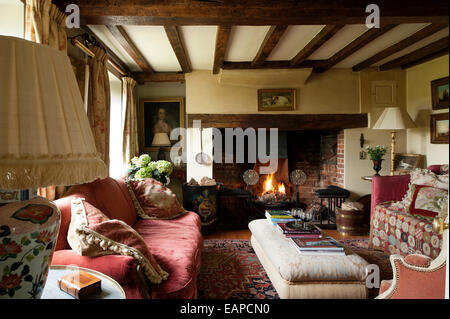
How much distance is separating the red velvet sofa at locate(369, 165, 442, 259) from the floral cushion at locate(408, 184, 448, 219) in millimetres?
99

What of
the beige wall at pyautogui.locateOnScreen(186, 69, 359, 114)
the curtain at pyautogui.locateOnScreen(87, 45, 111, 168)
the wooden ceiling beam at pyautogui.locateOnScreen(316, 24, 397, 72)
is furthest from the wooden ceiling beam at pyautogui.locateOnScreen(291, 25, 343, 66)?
the curtain at pyautogui.locateOnScreen(87, 45, 111, 168)

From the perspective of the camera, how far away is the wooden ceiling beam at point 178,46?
2714 mm

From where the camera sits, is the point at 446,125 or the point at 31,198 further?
the point at 31,198

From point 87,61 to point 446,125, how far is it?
2.91 metres

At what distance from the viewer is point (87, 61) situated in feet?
8.87

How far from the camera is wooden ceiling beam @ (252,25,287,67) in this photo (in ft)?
8.89

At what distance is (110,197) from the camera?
233 centimetres

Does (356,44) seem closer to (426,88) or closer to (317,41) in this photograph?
(317,41)

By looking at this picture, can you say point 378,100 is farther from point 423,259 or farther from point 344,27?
point 423,259

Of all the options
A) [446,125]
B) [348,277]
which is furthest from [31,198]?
[348,277]

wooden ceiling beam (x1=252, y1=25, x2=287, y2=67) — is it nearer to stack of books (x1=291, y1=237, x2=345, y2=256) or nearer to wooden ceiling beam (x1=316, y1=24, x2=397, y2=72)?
wooden ceiling beam (x1=316, y1=24, x2=397, y2=72)

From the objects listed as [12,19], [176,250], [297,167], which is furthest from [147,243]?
[297,167]

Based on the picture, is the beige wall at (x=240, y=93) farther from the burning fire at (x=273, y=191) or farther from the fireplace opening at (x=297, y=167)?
the burning fire at (x=273, y=191)

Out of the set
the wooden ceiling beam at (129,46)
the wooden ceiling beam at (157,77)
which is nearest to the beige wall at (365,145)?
the wooden ceiling beam at (157,77)
